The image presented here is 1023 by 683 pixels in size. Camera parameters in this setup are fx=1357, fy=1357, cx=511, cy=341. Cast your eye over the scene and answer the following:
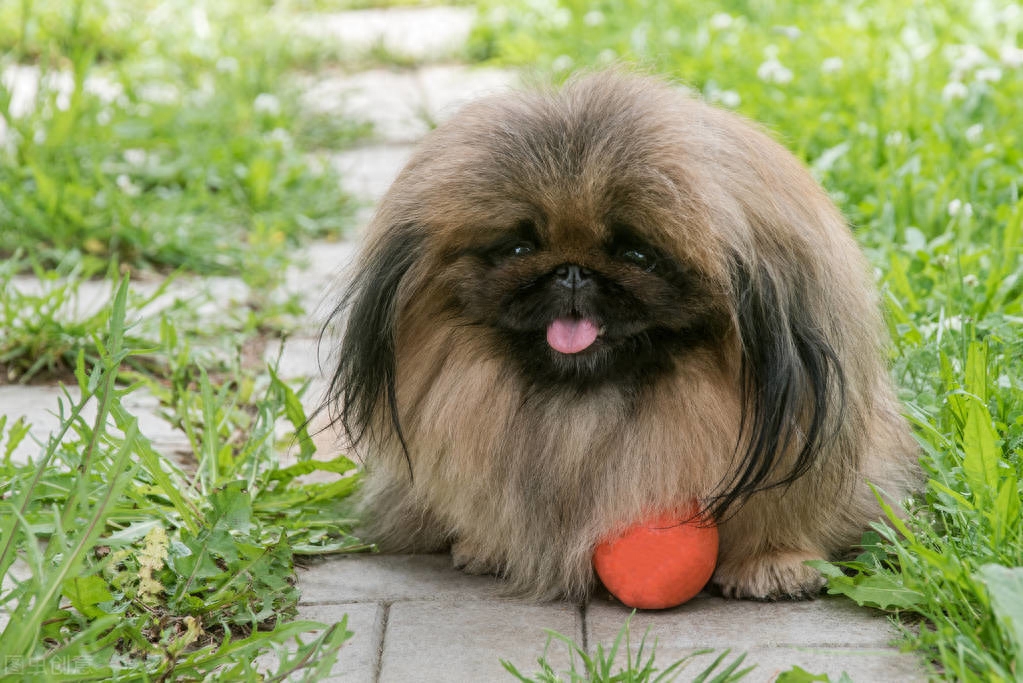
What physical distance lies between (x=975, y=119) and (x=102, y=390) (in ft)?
11.3

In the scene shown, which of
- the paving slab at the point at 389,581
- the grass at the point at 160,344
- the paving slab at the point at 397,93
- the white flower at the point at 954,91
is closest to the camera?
the grass at the point at 160,344

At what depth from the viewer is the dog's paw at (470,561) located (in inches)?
106

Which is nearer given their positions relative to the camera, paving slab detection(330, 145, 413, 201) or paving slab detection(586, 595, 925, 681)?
paving slab detection(586, 595, 925, 681)

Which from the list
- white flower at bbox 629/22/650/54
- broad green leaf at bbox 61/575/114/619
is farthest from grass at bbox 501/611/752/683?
white flower at bbox 629/22/650/54

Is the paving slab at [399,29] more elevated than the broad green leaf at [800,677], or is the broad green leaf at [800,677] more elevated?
the paving slab at [399,29]

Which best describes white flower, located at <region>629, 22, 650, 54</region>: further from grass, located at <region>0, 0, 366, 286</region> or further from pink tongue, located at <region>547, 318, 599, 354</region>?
pink tongue, located at <region>547, 318, 599, 354</region>

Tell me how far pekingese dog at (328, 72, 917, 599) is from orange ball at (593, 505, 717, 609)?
0.11ft

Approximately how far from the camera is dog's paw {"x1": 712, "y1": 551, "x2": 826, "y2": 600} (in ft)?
8.24

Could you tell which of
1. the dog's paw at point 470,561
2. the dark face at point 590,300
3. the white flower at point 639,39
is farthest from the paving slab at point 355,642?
the white flower at point 639,39

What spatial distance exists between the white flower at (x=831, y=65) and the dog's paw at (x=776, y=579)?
307 centimetres

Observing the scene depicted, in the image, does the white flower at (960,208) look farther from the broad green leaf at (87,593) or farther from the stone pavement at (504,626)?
the broad green leaf at (87,593)

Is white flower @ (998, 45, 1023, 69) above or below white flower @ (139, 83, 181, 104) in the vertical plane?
below

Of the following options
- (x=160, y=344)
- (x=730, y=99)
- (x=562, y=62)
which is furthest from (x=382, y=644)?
(x=562, y=62)

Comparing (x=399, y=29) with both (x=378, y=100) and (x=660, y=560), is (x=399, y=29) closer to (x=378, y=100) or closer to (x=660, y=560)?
(x=378, y=100)
